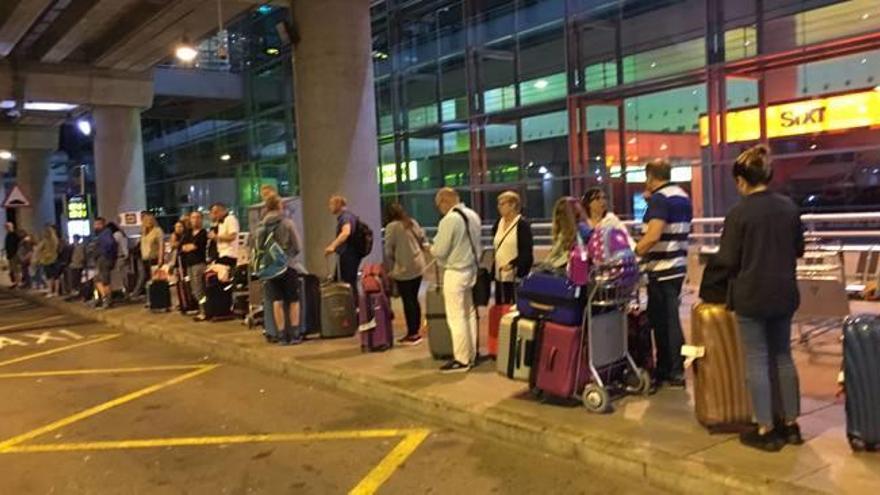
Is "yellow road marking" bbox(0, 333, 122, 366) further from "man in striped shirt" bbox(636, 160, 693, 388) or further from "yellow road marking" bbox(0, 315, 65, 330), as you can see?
"man in striped shirt" bbox(636, 160, 693, 388)

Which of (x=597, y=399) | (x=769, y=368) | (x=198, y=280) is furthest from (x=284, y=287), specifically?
(x=769, y=368)

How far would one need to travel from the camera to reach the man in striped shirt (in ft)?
20.7

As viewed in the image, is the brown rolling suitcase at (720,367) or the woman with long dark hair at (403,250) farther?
the woman with long dark hair at (403,250)

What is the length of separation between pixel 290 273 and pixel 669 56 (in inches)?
389

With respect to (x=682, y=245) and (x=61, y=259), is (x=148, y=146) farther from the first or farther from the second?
(x=682, y=245)

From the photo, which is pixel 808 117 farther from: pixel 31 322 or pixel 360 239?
pixel 31 322

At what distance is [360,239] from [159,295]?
5.73 meters

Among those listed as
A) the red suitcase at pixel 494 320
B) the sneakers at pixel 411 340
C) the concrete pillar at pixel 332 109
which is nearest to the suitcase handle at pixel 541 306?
the red suitcase at pixel 494 320

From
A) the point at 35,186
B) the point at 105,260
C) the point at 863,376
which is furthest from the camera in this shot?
the point at 35,186

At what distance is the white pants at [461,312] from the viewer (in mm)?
7703

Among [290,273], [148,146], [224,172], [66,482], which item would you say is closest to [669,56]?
[290,273]

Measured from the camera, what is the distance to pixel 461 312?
7.75 meters

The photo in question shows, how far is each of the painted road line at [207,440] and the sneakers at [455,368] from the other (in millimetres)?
1339

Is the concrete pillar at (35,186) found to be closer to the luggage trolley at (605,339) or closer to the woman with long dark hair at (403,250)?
the woman with long dark hair at (403,250)
